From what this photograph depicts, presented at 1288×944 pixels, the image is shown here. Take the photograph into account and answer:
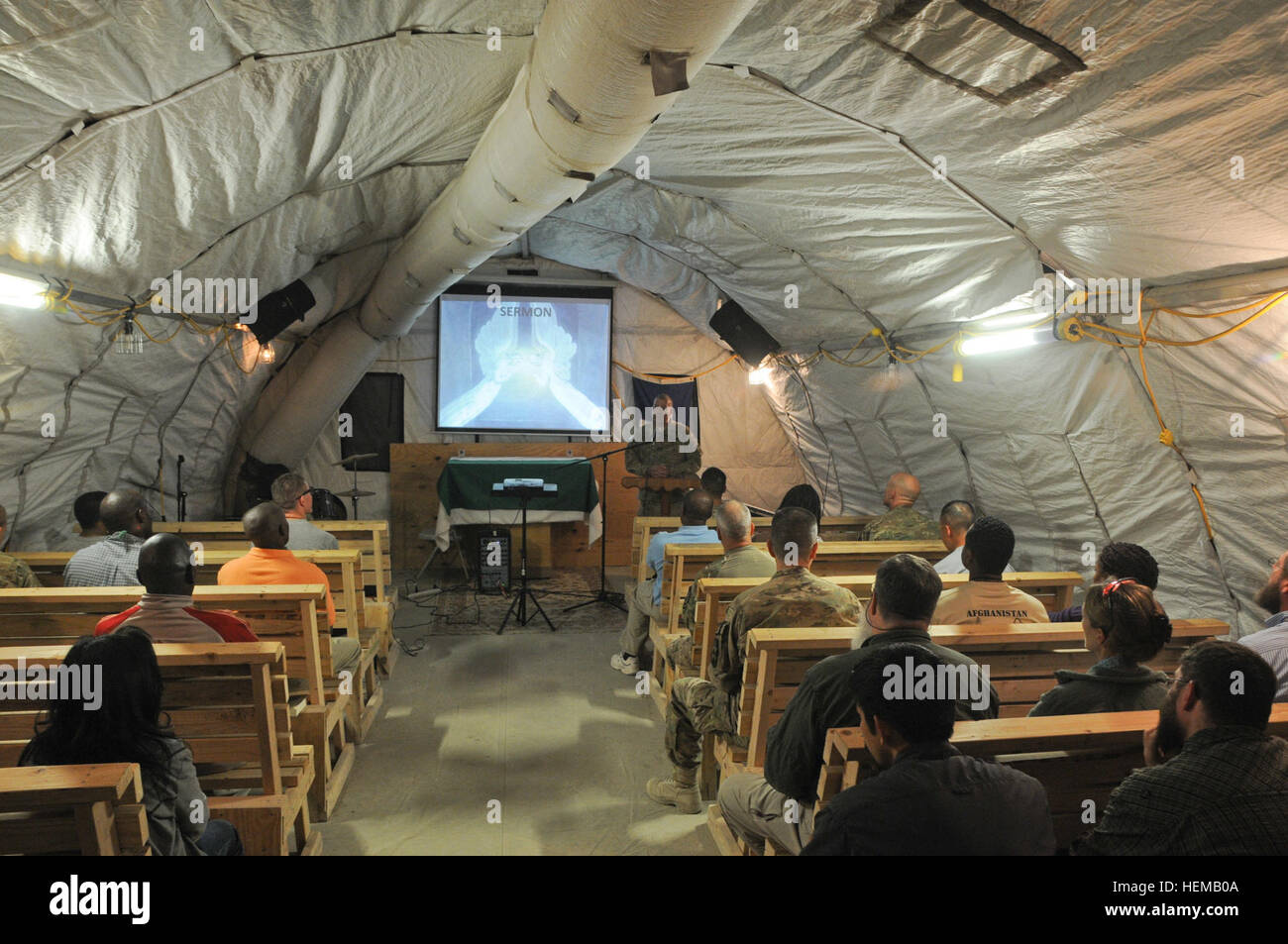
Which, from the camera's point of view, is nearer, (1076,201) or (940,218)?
(1076,201)

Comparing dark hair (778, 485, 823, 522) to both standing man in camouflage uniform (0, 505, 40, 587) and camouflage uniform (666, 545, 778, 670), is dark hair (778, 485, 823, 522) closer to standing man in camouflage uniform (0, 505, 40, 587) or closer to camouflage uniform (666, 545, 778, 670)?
camouflage uniform (666, 545, 778, 670)

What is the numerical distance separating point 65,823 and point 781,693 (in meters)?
1.82

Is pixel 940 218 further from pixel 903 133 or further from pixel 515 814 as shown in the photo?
pixel 515 814

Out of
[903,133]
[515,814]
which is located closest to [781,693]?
[515,814]

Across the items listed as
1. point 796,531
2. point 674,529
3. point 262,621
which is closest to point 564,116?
point 796,531

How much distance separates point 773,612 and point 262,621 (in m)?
1.82

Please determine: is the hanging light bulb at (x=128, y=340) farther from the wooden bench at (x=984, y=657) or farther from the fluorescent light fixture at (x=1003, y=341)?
the fluorescent light fixture at (x=1003, y=341)

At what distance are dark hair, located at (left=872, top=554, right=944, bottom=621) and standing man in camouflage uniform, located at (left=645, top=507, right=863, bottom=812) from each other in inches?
26.3

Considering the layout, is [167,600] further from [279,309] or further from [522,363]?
[522,363]

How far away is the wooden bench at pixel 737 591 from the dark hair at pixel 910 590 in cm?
97

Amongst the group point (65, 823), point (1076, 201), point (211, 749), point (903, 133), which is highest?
point (903, 133)

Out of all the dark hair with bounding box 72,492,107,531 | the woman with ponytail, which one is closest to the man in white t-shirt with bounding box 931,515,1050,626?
the woman with ponytail

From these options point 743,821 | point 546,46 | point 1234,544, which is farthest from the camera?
point 1234,544
